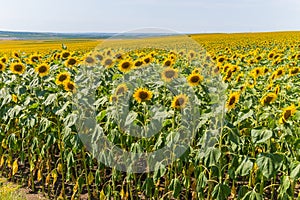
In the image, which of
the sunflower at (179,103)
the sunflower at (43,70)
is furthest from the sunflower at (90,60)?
the sunflower at (179,103)

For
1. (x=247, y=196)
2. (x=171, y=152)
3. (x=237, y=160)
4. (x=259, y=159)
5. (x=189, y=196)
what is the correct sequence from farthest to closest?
1. (x=189, y=196)
2. (x=171, y=152)
3. (x=237, y=160)
4. (x=247, y=196)
5. (x=259, y=159)

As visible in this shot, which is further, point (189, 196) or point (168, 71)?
point (189, 196)

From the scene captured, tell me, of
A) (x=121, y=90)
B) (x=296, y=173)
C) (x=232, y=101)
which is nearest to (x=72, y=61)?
(x=121, y=90)

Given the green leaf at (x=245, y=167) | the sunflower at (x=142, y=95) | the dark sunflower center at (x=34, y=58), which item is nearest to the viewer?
Result: the green leaf at (x=245, y=167)

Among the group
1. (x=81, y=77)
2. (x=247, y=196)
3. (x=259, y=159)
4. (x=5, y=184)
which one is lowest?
(x=5, y=184)

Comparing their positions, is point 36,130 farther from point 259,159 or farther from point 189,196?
point 259,159

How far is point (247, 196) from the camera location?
3039 mm

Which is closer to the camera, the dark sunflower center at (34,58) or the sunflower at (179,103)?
the sunflower at (179,103)

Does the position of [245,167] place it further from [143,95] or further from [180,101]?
[143,95]

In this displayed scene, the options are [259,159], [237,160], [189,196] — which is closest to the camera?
[259,159]

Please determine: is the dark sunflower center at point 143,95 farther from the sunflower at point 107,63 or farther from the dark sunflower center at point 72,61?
the dark sunflower center at point 72,61

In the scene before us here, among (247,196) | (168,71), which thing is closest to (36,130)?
(168,71)

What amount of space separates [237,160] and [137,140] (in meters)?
1.02

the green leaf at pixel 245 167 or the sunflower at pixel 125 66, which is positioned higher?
the sunflower at pixel 125 66
